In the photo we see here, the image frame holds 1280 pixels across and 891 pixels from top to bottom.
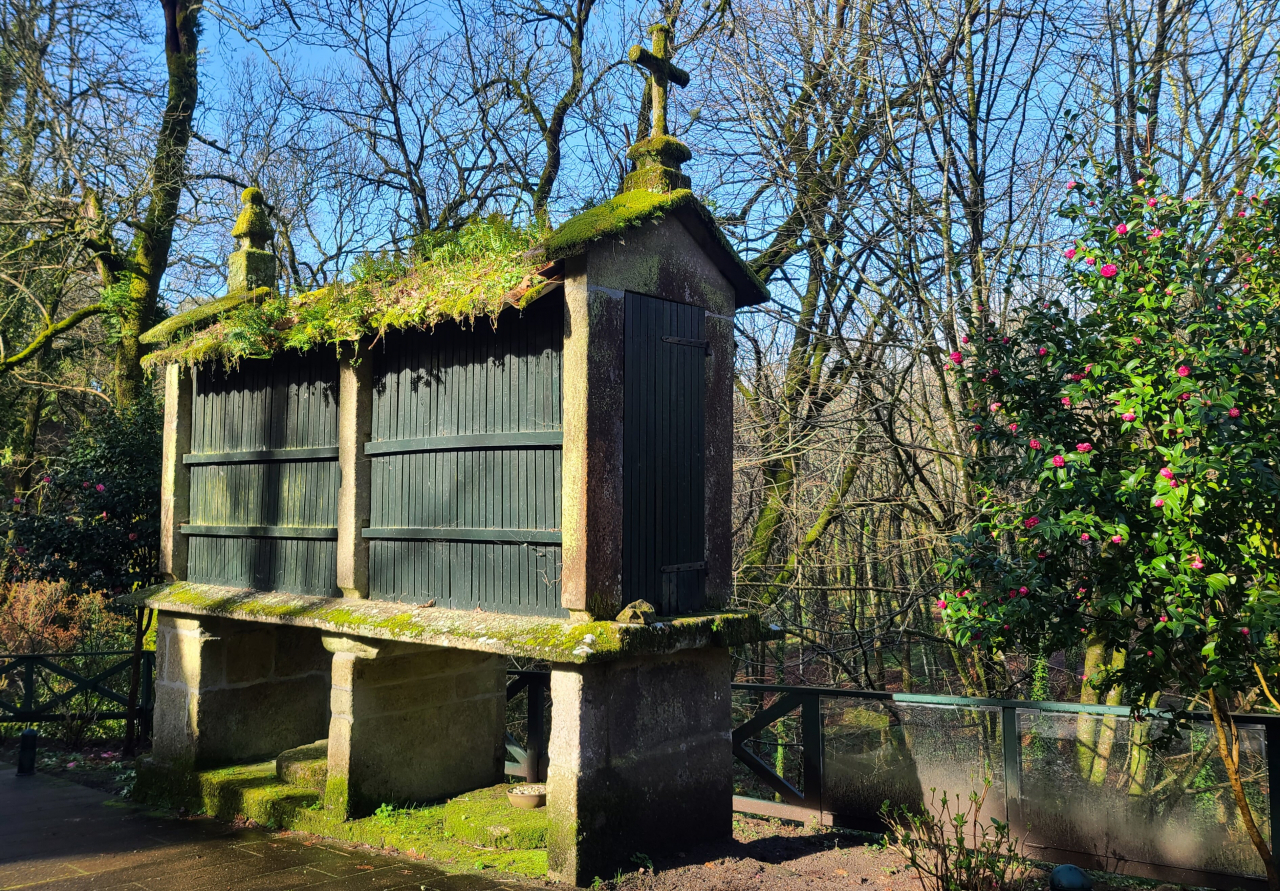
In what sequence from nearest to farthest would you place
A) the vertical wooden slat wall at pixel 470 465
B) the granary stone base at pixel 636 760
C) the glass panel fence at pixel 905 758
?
the granary stone base at pixel 636 760 < the vertical wooden slat wall at pixel 470 465 < the glass panel fence at pixel 905 758

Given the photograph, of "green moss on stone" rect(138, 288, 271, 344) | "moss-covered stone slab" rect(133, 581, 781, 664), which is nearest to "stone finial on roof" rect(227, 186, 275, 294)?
"green moss on stone" rect(138, 288, 271, 344)

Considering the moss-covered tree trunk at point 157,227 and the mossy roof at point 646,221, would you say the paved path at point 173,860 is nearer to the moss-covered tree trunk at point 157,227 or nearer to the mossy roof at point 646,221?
the mossy roof at point 646,221

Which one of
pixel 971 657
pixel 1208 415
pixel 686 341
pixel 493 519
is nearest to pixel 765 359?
pixel 971 657

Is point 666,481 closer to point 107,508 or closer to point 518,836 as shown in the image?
point 518,836

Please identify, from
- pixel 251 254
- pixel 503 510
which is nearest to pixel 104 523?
pixel 251 254

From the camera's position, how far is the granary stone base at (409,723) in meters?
6.77

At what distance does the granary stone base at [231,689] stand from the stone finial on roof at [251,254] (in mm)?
3015

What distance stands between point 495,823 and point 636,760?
1400 millimetres

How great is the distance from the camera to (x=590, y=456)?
17.7ft

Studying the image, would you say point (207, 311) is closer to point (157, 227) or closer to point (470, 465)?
point (470, 465)

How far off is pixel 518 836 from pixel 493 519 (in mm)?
2172

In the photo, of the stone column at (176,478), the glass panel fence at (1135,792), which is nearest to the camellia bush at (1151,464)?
the glass panel fence at (1135,792)

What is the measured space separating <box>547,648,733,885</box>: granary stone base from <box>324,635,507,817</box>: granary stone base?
1.93 metres

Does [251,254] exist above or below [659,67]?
below
